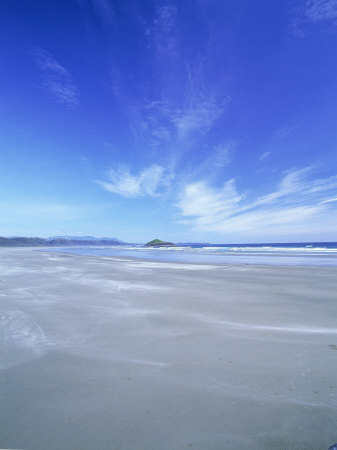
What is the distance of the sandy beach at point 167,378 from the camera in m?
2.33

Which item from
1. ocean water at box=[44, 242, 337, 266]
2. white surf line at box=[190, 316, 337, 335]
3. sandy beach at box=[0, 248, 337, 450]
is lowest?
sandy beach at box=[0, 248, 337, 450]

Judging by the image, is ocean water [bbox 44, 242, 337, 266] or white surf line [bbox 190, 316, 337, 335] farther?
ocean water [bbox 44, 242, 337, 266]

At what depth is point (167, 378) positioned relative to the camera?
330 cm

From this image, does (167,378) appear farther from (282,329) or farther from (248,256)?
(248,256)

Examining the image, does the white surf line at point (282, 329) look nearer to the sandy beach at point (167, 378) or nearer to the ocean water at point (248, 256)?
the sandy beach at point (167, 378)

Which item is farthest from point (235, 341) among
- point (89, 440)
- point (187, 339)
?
point (89, 440)

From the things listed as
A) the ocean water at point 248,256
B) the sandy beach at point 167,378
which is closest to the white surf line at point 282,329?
the sandy beach at point 167,378

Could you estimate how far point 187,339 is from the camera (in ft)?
15.2

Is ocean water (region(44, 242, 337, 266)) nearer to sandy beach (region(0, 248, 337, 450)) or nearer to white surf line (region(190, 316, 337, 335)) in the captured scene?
white surf line (region(190, 316, 337, 335))

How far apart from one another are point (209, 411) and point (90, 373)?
1929 mm

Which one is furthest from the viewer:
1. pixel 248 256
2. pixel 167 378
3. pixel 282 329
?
pixel 248 256

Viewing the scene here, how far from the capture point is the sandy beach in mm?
2328

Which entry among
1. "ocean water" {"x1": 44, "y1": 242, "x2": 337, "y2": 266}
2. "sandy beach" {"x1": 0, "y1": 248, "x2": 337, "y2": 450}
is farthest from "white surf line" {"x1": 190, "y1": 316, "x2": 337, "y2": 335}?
"ocean water" {"x1": 44, "y1": 242, "x2": 337, "y2": 266}

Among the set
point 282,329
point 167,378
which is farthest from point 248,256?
point 167,378
